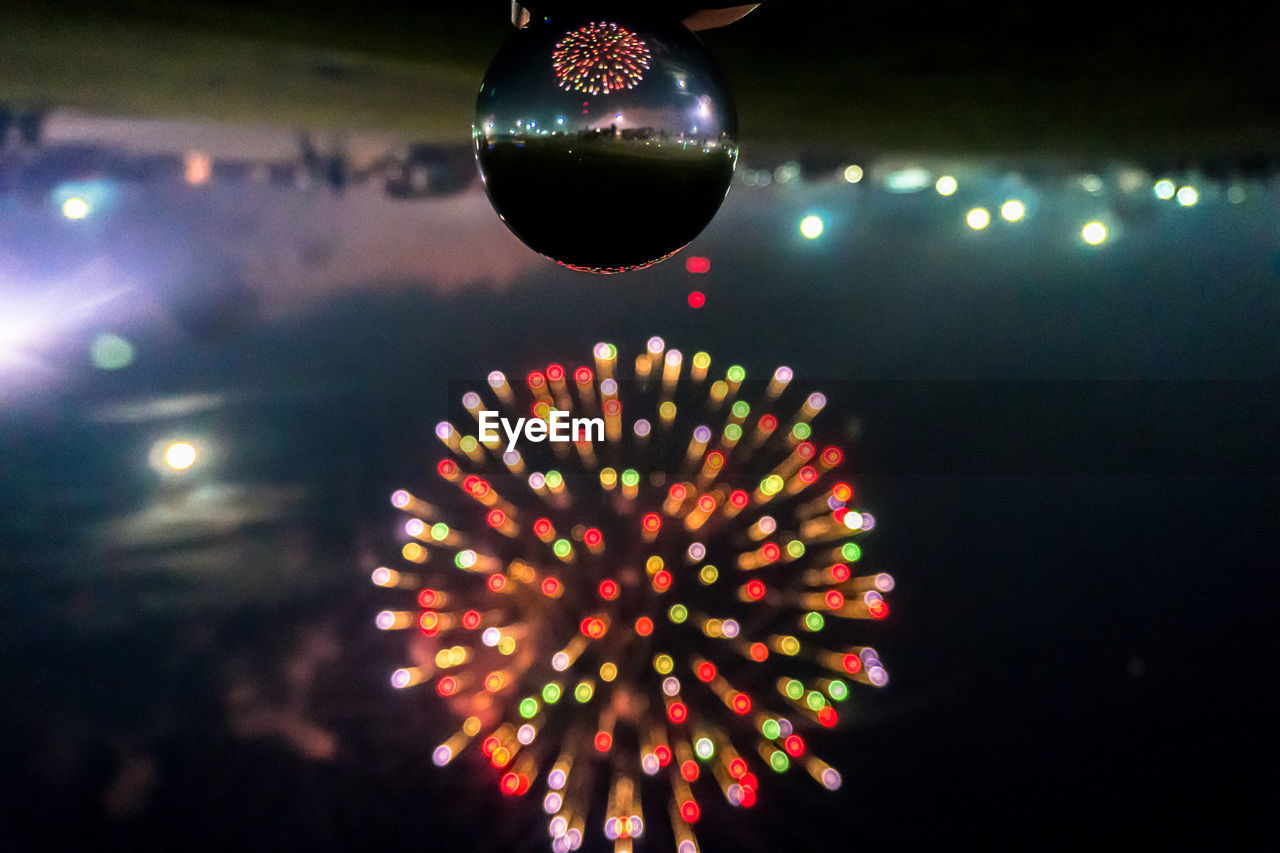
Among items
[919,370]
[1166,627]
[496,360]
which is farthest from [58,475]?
[1166,627]

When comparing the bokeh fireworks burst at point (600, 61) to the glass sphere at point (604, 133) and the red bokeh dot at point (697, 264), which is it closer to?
the glass sphere at point (604, 133)

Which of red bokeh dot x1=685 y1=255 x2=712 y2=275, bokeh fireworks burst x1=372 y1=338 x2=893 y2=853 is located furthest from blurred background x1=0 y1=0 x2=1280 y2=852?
bokeh fireworks burst x1=372 y1=338 x2=893 y2=853

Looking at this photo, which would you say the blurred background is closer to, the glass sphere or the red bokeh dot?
the red bokeh dot

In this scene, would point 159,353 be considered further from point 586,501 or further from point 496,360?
point 586,501

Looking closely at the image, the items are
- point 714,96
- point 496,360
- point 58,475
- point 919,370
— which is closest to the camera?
point 714,96

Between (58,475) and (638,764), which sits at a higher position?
(58,475)

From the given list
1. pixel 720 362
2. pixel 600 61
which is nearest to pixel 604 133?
pixel 600 61

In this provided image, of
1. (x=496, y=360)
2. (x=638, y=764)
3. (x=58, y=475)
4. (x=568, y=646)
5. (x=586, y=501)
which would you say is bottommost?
(x=638, y=764)
